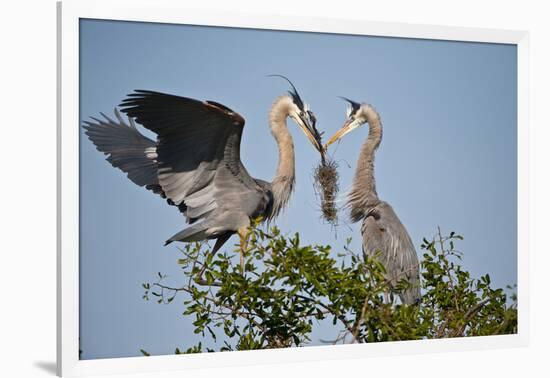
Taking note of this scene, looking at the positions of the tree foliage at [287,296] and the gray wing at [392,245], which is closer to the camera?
the tree foliage at [287,296]

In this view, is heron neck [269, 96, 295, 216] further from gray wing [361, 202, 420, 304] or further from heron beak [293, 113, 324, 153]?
gray wing [361, 202, 420, 304]

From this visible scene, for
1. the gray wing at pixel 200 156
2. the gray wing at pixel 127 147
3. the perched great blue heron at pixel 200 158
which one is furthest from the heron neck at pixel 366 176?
the gray wing at pixel 127 147

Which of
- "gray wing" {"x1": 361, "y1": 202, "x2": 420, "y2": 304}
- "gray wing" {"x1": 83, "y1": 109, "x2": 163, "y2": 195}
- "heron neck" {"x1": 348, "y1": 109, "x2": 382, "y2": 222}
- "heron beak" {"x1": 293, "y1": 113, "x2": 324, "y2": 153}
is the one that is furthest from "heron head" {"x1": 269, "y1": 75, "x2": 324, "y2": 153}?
"gray wing" {"x1": 83, "y1": 109, "x2": 163, "y2": 195}

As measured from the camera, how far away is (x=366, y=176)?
15.0 feet

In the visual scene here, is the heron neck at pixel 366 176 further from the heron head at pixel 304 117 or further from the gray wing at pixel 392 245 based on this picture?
the heron head at pixel 304 117

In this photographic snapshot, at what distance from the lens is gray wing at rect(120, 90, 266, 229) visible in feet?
13.5

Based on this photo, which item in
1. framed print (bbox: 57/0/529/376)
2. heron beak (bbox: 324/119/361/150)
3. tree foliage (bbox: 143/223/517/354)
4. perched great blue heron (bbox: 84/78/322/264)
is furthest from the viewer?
heron beak (bbox: 324/119/361/150)

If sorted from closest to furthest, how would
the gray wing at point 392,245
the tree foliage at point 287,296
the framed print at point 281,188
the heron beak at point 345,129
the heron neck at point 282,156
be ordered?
the framed print at point 281,188
the tree foliage at point 287,296
the heron neck at point 282,156
the heron beak at point 345,129
the gray wing at point 392,245

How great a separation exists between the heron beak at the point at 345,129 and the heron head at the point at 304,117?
0.07 m

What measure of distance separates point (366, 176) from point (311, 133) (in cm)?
38

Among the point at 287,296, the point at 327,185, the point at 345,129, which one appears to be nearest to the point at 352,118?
the point at 345,129

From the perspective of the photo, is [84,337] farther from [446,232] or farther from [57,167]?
[446,232]

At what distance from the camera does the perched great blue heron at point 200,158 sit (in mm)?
4109

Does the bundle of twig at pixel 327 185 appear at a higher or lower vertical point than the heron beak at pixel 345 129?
lower
